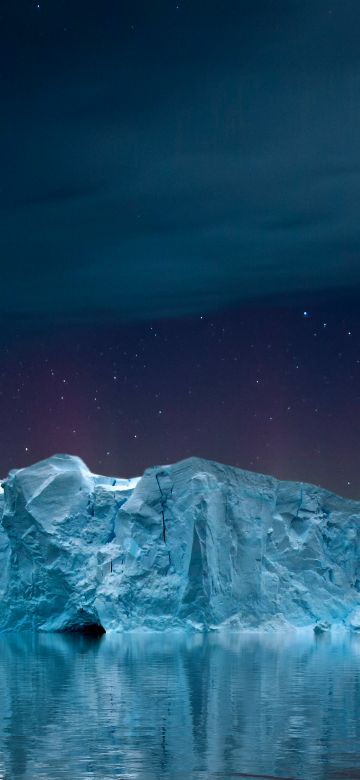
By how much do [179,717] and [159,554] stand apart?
34.9m

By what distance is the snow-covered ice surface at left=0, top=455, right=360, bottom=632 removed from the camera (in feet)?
169

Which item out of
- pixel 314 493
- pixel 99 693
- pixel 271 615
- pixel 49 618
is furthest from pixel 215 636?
pixel 99 693

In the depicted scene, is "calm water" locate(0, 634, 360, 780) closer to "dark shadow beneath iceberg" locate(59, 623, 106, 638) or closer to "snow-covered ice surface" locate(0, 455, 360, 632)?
"snow-covered ice surface" locate(0, 455, 360, 632)

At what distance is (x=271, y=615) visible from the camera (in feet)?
178

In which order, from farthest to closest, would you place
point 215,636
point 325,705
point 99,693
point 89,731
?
point 215,636, point 99,693, point 325,705, point 89,731

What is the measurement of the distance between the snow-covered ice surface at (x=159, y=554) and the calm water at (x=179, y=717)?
56.2 feet

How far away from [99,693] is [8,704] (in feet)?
8.31

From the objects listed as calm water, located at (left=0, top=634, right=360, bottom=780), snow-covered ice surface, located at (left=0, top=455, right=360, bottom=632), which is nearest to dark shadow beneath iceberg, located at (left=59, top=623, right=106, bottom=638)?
snow-covered ice surface, located at (left=0, top=455, right=360, bottom=632)

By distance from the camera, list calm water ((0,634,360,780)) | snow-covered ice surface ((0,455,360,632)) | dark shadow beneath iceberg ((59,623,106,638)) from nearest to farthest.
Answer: calm water ((0,634,360,780))
snow-covered ice surface ((0,455,360,632))
dark shadow beneath iceberg ((59,623,106,638))

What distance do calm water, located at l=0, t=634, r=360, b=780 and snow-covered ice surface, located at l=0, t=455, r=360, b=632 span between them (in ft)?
56.2

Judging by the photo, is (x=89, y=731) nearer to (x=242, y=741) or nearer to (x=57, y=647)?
(x=242, y=741)

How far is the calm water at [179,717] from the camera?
1300cm

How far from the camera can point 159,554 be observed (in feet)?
173

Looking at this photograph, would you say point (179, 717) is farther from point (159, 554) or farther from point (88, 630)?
point (88, 630)
